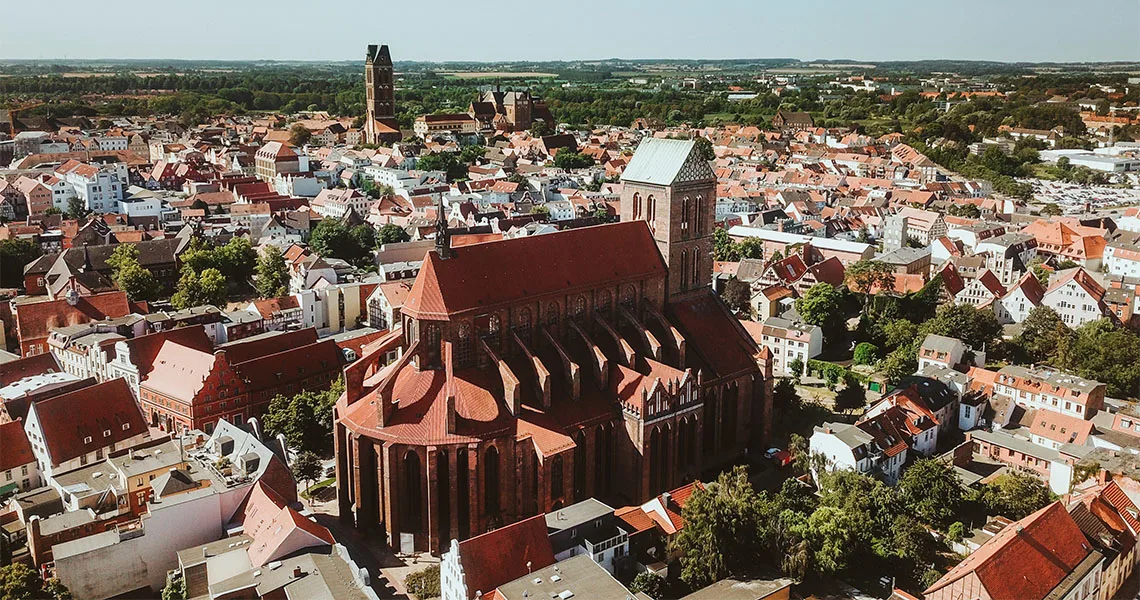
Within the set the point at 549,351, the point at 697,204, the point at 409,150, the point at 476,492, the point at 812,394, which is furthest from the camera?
the point at 409,150

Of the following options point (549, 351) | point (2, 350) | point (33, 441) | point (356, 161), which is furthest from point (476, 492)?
point (356, 161)

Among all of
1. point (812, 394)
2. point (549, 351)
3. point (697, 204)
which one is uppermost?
point (697, 204)

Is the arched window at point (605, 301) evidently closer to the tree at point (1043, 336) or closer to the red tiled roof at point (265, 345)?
the red tiled roof at point (265, 345)

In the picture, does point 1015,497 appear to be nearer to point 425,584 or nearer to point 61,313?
point 425,584

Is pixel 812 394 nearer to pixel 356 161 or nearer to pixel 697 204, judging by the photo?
pixel 697 204

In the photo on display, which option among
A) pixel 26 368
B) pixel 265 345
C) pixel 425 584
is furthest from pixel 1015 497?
pixel 26 368

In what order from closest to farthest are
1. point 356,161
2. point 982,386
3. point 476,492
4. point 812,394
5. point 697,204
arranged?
point 476,492
point 697,204
point 982,386
point 812,394
point 356,161

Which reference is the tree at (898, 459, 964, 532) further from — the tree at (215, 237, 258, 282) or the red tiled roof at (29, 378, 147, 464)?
the tree at (215, 237, 258, 282)
